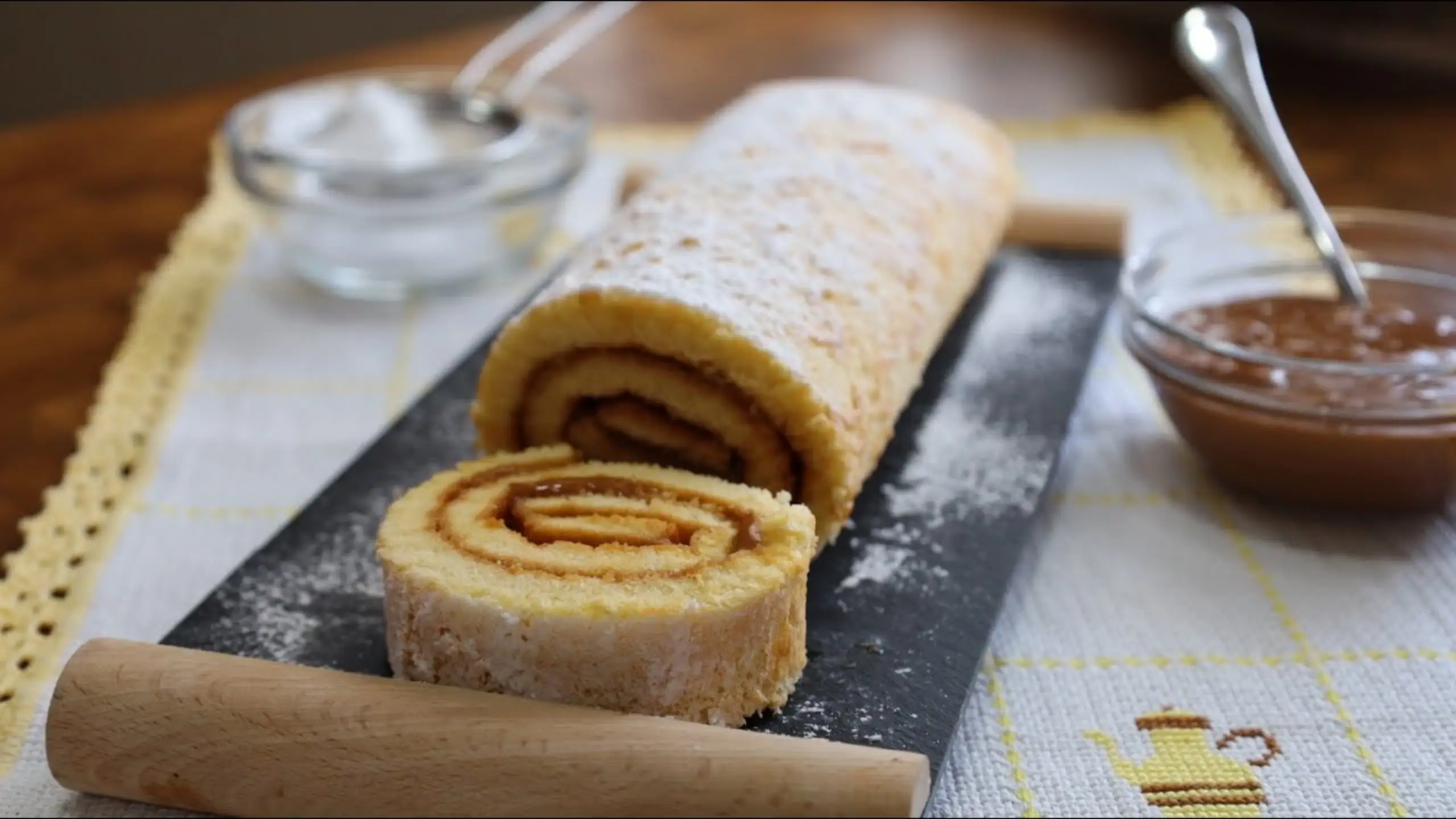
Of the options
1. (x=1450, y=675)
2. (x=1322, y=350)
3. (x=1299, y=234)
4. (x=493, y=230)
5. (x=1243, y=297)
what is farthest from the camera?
(x=493, y=230)

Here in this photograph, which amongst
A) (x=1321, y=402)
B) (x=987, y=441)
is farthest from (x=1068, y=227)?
(x=1321, y=402)

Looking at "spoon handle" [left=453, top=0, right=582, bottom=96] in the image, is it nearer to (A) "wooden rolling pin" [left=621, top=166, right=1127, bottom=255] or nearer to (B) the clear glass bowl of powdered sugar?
(B) the clear glass bowl of powdered sugar

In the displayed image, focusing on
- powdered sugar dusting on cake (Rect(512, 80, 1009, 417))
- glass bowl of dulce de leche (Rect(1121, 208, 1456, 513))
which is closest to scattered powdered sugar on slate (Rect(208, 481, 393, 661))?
powdered sugar dusting on cake (Rect(512, 80, 1009, 417))

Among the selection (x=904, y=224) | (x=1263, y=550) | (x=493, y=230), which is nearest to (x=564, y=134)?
(x=493, y=230)

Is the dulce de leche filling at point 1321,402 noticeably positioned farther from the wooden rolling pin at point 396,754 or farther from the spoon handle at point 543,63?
the spoon handle at point 543,63

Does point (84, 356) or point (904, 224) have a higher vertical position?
point (904, 224)

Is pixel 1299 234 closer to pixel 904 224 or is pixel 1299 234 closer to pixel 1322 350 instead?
pixel 1322 350

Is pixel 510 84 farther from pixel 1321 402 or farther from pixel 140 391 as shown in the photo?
pixel 1321 402
